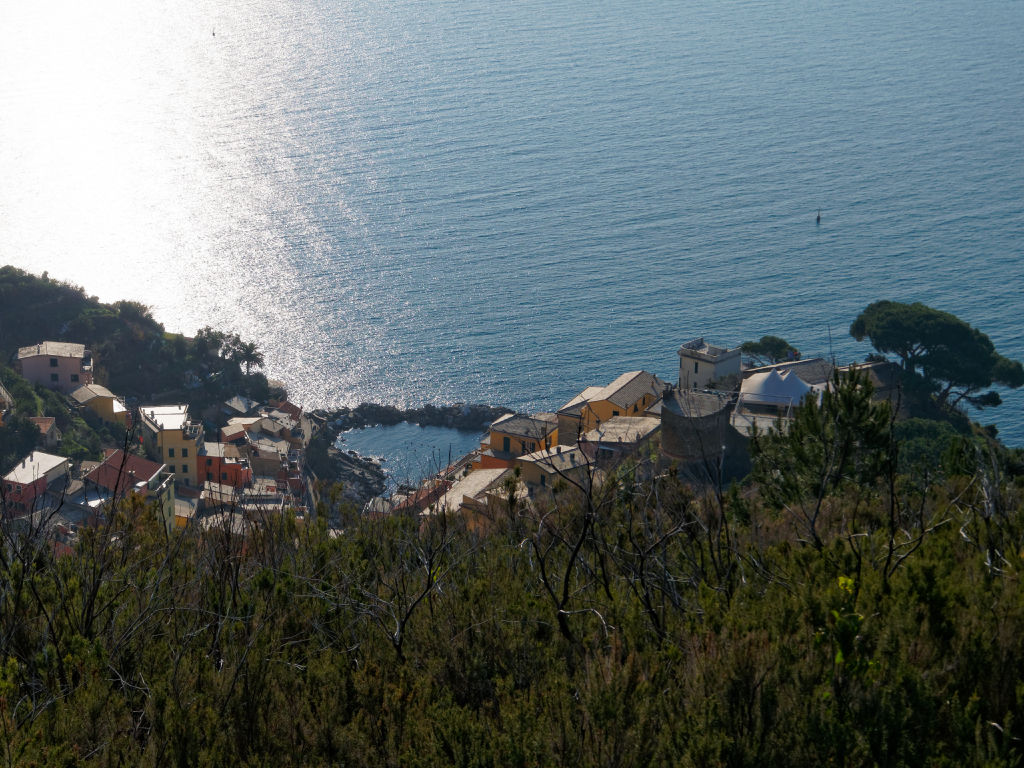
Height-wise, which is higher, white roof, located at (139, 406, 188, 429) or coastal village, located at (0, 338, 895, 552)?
white roof, located at (139, 406, 188, 429)

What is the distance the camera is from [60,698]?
17.9 feet

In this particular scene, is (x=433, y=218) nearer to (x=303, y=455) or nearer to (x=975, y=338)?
(x=303, y=455)

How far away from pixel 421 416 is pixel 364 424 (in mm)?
2259

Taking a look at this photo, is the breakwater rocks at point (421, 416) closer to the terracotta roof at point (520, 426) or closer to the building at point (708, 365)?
the terracotta roof at point (520, 426)

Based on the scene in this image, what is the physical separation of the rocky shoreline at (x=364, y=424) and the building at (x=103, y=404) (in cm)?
659

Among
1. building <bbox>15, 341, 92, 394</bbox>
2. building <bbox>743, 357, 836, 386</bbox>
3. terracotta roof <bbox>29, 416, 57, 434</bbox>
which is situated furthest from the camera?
building <bbox>15, 341, 92, 394</bbox>

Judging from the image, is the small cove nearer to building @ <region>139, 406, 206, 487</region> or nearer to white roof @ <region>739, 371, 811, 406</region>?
building @ <region>139, 406, 206, 487</region>

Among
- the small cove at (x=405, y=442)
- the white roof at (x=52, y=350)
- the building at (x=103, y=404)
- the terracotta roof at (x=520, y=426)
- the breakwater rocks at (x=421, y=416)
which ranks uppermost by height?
the white roof at (x=52, y=350)

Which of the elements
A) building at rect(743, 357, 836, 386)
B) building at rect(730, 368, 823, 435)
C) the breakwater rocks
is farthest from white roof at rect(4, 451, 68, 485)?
building at rect(743, 357, 836, 386)

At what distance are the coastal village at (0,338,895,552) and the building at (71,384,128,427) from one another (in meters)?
0.04

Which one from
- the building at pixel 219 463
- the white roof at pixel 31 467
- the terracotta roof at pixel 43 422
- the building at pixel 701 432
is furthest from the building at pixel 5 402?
the building at pixel 701 432

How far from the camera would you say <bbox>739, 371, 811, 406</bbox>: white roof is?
2759 cm

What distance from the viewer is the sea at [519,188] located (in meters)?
42.4

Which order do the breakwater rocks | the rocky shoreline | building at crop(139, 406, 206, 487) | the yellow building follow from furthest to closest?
the breakwater rocks → the rocky shoreline → building at crop(139, 406, 206, 487) → the yellow building
